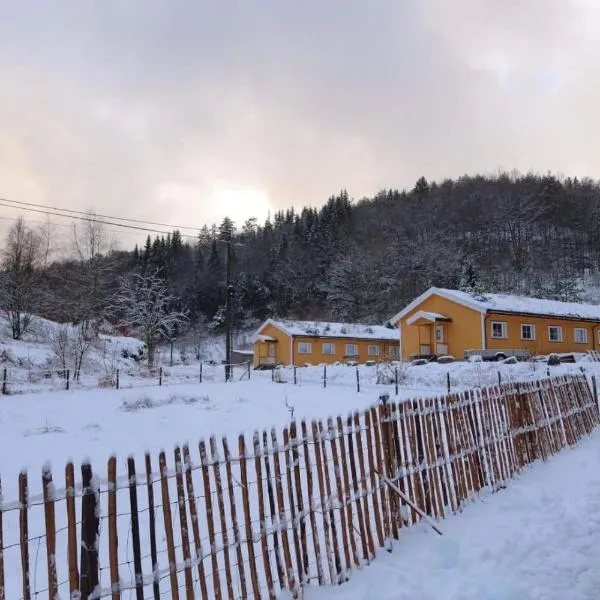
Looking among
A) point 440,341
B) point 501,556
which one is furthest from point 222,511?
point 440,341

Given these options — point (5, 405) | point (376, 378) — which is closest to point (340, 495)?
point (5, 405)

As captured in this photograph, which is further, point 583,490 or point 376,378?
point 376,378

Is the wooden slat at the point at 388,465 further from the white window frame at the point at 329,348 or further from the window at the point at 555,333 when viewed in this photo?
the white window frame at the point at 329,348

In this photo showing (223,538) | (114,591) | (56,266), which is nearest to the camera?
(114,591)

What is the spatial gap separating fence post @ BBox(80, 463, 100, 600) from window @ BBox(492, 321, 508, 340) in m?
31.1

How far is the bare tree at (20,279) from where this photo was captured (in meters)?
34.2

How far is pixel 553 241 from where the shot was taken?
3169 inches

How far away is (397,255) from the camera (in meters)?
80.5

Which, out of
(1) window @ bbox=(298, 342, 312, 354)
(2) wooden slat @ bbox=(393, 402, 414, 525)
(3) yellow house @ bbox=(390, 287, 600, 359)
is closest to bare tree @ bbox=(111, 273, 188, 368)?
(1) window @ bbox=(298, 342, 312, 354)

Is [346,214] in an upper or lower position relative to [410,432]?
upper

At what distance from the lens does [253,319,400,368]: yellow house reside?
41.8 metres

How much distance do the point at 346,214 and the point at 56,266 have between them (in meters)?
66.5

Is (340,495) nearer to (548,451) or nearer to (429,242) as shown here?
(548,451)

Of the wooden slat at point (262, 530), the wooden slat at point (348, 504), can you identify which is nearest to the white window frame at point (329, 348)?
the wooden slat at point (348, 504)
